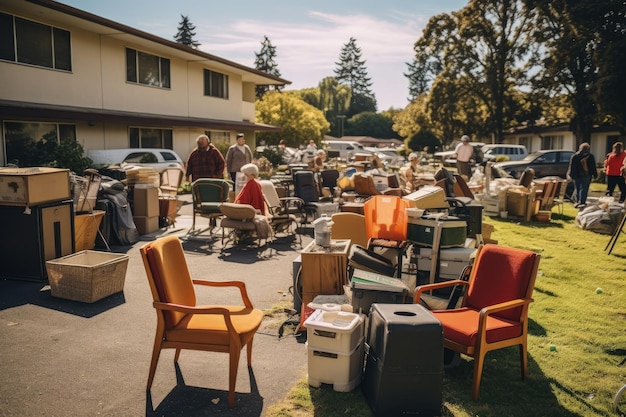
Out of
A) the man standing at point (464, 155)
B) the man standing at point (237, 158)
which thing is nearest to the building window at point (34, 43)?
the man standing at point (237, 158)

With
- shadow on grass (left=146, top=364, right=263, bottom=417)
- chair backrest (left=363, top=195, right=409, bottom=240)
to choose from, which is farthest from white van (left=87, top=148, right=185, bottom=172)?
shadow on grass (left=146, top=364, right=263, bottom=417)

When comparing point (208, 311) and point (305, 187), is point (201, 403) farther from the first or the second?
point (305, 187)

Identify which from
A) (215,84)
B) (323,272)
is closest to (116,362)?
(323,272)

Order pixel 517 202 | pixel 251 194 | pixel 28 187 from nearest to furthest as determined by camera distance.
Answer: pixel 28 187 < pixel 251 194 < pixel 517 202

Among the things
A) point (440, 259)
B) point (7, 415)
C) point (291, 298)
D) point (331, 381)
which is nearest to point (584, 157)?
point (440, 259)

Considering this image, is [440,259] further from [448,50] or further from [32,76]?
[448,50]

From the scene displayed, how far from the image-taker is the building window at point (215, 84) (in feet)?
76.2

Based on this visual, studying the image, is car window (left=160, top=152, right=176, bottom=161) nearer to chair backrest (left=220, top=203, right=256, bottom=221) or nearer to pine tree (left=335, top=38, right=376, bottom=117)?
chair backrest (left=220, top=203, right=256, bottom=221)

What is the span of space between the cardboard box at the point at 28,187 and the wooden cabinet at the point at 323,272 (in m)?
3.84

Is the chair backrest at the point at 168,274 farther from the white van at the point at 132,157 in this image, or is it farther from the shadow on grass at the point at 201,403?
the white van at the point at 132,157

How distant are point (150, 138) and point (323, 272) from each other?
1592 centimetres

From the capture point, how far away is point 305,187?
10773 millimetres

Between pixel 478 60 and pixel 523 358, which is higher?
→ pixel 478 60

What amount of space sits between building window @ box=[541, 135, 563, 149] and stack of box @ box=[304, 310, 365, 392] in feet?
128
